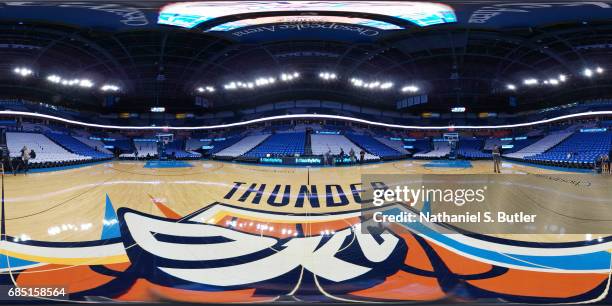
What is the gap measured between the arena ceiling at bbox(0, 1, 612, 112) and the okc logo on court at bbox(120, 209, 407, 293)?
3.99ft

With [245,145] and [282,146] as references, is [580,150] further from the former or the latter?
[245,145]

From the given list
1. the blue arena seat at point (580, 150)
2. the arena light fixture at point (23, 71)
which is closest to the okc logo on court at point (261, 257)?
the arena light fixture at point (23, 71)

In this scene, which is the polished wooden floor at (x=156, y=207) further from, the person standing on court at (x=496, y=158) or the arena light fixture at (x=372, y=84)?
the arena light fixture at (x=372, y=84)

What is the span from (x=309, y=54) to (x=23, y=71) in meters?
2.28

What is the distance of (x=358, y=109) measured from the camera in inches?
87.3

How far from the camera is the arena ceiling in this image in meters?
1.32

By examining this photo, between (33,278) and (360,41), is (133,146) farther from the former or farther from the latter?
(360,41)

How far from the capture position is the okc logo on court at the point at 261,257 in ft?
3.01

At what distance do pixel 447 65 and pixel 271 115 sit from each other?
154 cm

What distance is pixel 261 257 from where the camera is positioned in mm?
1068

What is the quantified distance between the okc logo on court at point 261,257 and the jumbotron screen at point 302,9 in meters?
1.27

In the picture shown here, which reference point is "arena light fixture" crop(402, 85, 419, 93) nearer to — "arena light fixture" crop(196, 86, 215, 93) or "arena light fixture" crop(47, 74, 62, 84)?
"arena light fixture" crop(196, 86, 215, 93)

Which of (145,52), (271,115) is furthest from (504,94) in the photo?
(145,52)

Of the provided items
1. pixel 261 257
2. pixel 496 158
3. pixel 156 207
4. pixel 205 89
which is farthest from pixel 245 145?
pixel 496 158
